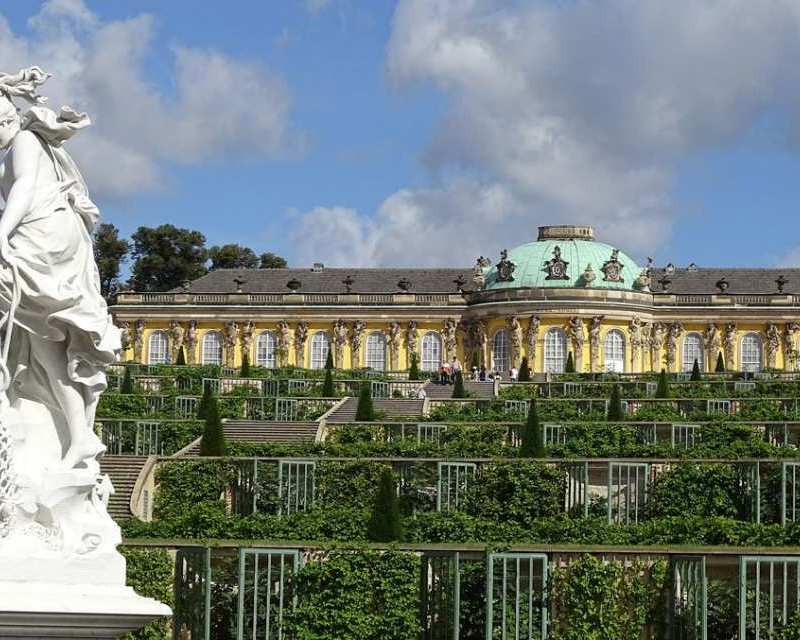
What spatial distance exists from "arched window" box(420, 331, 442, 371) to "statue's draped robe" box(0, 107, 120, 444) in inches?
2544

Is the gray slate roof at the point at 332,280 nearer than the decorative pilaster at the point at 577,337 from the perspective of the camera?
No

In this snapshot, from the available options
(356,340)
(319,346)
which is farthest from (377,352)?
(319,346)

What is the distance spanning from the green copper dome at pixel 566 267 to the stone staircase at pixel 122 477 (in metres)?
42.3

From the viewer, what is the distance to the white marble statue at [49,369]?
178 inches

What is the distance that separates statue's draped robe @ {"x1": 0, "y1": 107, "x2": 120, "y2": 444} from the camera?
Result: 4.60 meters

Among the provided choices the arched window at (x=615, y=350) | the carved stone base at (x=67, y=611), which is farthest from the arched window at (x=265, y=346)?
the carved stone base at (x=67, y=611)

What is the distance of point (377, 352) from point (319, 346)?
258 centimetres

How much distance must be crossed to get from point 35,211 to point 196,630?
7.84 metres

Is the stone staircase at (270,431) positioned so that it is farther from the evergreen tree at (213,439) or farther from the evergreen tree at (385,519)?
the evergreen tree at (385,519)

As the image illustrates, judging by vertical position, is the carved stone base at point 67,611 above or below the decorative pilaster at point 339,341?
below

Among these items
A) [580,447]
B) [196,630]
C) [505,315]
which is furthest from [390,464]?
[505,315]

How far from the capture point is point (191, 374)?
47.9 meters

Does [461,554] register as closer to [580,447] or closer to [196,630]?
[196,630]

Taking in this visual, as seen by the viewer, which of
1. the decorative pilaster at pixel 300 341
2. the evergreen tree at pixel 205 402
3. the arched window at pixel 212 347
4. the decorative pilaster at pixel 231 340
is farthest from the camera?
the arched window at pixel 212 347
